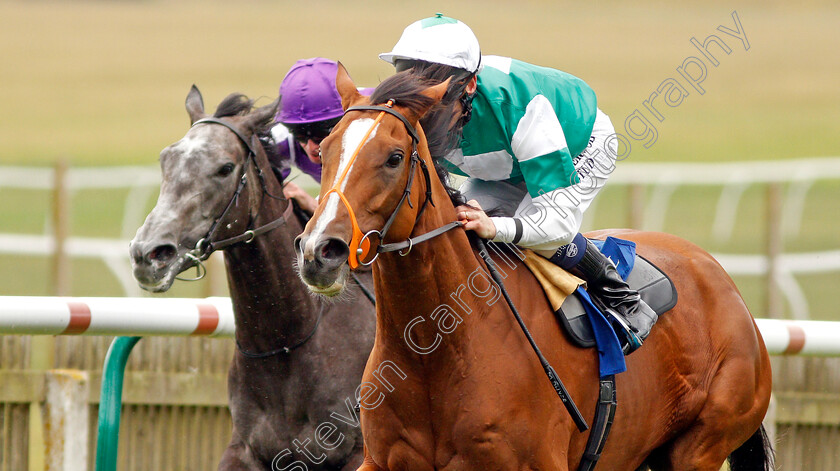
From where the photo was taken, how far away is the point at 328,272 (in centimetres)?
277

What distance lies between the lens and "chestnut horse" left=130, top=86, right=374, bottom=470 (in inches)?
153

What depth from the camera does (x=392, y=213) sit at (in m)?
2.98

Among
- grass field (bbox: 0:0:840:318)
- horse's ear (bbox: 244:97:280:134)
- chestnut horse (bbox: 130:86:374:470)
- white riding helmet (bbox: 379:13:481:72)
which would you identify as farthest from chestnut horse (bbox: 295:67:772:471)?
grass field (bbox: 0:0:840:318)

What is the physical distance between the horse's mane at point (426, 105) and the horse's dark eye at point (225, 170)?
997mm

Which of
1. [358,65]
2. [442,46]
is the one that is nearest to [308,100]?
[442,46]

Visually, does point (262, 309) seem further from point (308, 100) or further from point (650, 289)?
point (650, 289)

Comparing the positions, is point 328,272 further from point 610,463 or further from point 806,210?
point 806,210

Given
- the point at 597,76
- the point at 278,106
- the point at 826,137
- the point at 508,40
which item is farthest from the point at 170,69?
the point at 278,106

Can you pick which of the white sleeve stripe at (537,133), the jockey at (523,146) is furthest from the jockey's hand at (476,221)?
the white sleeve stripe at (537,133)

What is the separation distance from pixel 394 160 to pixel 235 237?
122 centimetres

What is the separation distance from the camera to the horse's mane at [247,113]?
423 cm

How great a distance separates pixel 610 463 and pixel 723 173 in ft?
45.8

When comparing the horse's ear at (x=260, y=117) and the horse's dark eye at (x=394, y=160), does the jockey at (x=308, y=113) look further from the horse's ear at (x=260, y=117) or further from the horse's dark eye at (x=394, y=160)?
the horse's dark eye at (x=394, y=160)

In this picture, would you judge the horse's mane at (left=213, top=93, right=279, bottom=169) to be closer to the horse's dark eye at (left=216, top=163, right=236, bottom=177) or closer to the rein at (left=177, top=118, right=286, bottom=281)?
the rein at (left=177, top=118, right=286, bottom=281)
